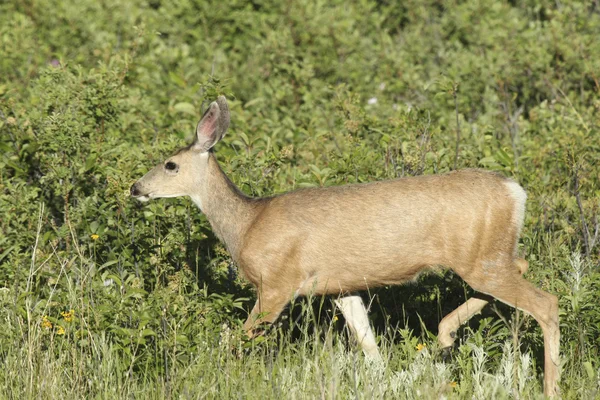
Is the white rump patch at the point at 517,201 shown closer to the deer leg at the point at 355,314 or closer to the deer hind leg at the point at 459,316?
the deer hind leg at the point at 459,316

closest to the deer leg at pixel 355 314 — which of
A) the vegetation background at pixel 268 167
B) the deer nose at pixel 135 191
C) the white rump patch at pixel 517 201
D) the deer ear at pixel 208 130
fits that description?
the vegetation background at pixel 268 167

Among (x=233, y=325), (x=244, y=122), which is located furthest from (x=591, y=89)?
(x=233, y=325)

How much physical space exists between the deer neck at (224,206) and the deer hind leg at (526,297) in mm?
1483

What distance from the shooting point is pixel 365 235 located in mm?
6191

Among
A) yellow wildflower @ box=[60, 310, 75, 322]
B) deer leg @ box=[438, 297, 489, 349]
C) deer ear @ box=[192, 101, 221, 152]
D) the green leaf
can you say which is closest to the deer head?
deer ear @ box=[192, 101, 221, 152]

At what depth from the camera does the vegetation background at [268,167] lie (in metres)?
5.53

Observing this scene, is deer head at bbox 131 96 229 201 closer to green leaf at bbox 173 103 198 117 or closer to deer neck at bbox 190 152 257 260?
deer neck at bbox 190 152 257 260

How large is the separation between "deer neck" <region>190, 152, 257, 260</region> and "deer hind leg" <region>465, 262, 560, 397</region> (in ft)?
4.87

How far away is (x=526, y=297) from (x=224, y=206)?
6.55 feet

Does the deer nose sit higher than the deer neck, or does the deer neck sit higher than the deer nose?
the deer nose

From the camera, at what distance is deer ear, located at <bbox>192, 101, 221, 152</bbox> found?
6.70 m

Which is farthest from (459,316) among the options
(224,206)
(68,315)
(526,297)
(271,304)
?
(68,315)

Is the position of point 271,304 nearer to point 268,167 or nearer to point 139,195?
point 139,195

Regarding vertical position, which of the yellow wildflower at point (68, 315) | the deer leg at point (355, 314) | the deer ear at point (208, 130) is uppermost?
the deer ear at point (208, 130)
